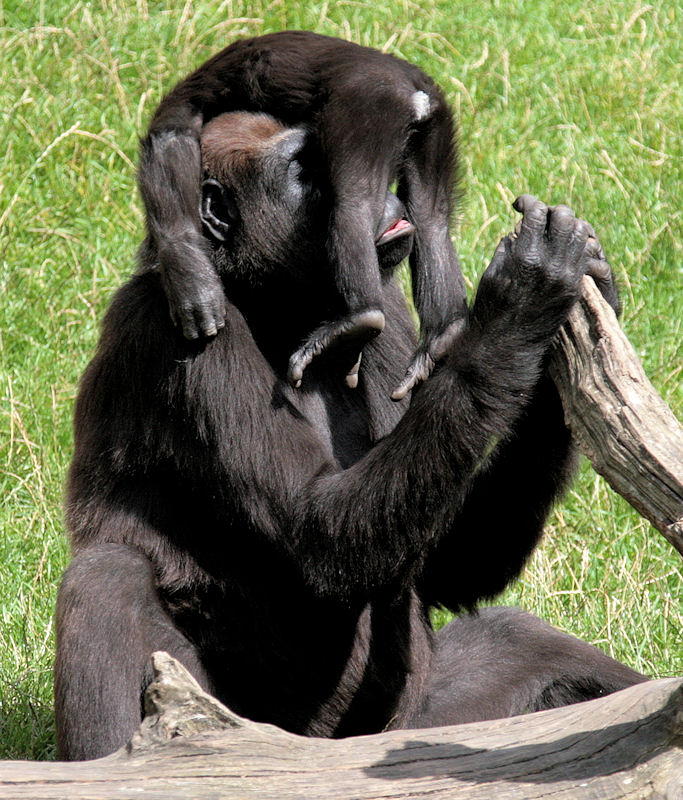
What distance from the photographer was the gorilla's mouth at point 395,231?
375cm

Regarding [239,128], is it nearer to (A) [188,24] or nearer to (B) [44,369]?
(B) [44,369]

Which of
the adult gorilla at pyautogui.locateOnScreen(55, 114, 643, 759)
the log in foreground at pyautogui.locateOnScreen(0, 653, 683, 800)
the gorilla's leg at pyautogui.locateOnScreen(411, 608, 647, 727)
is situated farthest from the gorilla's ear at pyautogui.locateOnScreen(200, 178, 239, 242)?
the gorilla's leg at pyautogui.locateOnScreen(411, 608, 647, 727)

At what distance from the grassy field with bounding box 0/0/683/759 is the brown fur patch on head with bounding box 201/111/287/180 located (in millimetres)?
2135

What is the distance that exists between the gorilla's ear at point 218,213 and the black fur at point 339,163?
90 mm

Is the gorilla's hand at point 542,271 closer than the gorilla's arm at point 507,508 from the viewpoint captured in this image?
Yes

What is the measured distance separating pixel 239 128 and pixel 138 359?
2.52ft

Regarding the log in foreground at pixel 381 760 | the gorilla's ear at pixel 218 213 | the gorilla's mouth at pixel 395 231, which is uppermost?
the gorilla's mouth at pixel 395 231

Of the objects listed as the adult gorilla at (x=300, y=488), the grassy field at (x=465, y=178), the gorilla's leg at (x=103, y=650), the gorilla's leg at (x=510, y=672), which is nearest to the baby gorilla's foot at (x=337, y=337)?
the adult gorilla at (x=300, y=488)

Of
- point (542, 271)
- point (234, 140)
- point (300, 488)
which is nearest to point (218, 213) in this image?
point (234, 140)

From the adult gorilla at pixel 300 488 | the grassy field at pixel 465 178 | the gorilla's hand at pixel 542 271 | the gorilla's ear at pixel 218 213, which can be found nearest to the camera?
the gorilla's hand at pixel 542 271

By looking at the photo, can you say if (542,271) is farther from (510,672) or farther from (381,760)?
(510,672)

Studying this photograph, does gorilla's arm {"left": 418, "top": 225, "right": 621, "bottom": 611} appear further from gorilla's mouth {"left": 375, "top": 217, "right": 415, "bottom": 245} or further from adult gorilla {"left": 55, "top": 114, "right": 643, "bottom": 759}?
gorilla's mouth {"left": 375, "top": 217, "right": 415, "bottom": 245}

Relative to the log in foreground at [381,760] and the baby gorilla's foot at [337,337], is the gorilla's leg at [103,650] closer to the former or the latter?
the log in foreground at [381,760]

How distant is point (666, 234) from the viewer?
7.30 m
